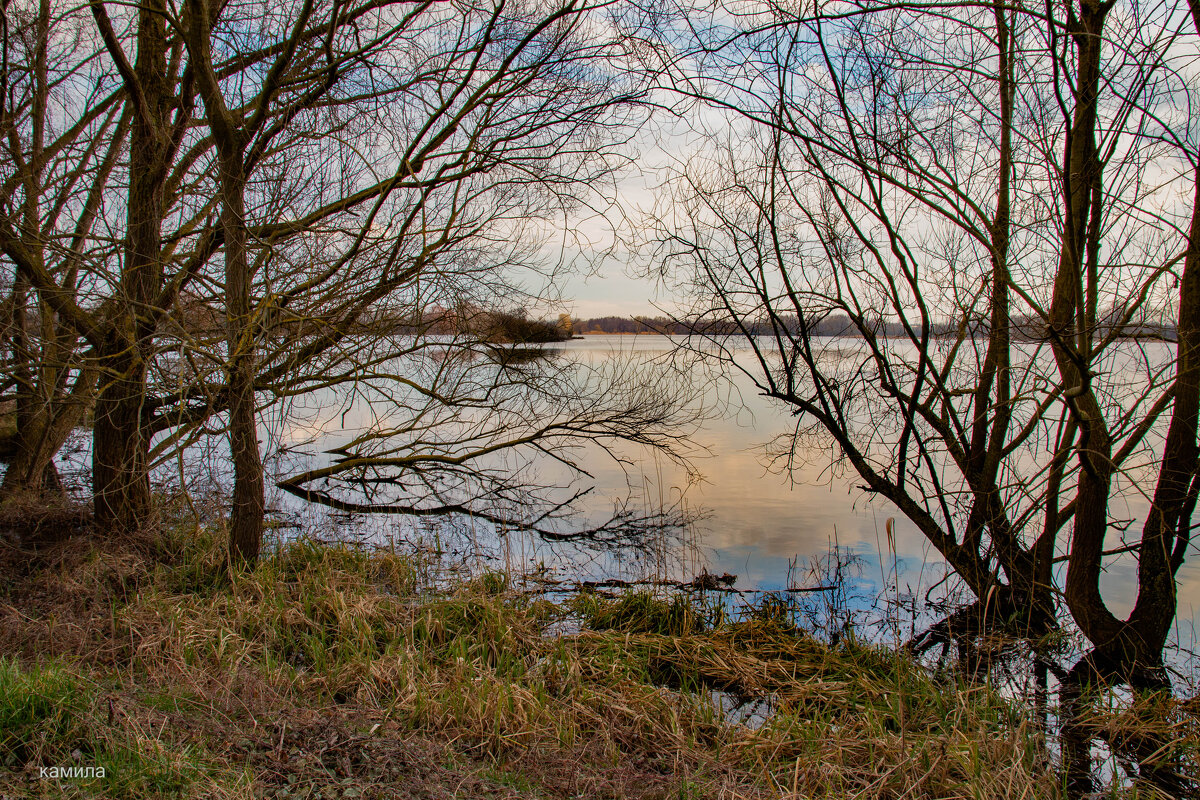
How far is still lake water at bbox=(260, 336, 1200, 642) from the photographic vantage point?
695 cm

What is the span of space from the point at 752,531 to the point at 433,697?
5.99 m

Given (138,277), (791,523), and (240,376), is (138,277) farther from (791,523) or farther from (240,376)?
(791,523)

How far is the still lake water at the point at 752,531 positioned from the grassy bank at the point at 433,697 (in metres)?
1.33

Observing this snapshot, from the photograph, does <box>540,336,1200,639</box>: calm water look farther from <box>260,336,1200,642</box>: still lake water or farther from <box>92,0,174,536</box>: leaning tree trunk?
<box>92,0,174,536</box>: leaning tree trunk

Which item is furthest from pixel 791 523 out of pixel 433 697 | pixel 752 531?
pixel 433 697

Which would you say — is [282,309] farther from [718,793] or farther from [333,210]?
[718,793]

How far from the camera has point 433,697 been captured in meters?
3.61

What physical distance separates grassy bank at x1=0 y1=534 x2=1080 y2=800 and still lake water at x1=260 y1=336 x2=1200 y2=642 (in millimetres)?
1329

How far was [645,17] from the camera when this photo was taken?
510cm

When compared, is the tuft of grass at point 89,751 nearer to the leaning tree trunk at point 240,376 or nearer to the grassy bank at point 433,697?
the grassy bank at point 433,697

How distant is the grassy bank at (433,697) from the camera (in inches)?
104

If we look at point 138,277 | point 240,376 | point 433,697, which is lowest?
point 433,697

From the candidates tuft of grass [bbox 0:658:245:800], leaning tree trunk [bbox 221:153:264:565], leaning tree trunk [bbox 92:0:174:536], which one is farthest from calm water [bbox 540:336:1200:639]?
tuft of grass [bbox 0:658:245:800]

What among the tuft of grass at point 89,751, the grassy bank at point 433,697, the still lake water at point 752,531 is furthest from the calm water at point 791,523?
the tuft of grass at point 89,751
